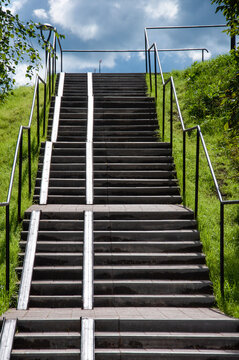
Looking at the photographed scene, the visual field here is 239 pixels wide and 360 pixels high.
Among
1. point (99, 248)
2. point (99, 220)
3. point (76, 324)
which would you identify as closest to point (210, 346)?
point (76, 324)

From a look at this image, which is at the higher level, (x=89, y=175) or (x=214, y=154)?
(x=214, y=154)

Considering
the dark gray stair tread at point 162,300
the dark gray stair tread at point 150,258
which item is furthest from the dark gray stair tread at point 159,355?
the dark gray stair tread at point 150,258

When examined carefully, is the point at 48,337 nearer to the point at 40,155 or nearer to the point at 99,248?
the point at 99,248

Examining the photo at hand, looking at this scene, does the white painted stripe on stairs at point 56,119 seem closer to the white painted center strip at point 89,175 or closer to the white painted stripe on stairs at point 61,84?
the white painted stripe on stairs at point 61,84

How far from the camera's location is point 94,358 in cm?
381

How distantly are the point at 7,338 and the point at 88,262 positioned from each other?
5.17 ft

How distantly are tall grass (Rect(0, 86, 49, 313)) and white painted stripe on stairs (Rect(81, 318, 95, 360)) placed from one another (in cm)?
108

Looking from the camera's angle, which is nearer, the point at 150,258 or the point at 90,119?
the point at 150,258

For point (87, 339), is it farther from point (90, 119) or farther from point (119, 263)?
point (90, 119)

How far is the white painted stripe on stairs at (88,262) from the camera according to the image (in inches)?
186

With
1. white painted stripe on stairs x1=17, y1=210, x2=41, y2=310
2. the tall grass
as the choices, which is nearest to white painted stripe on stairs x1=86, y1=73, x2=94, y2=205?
the tall grass

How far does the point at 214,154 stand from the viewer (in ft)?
31.9

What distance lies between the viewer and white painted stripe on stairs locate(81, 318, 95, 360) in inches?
150

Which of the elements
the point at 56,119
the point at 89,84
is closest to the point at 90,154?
the point at 56,119
